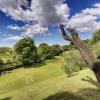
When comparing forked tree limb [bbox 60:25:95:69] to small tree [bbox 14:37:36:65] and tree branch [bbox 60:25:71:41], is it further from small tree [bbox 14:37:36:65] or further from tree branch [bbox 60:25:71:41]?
small tree [bbox 14:37:36:65]

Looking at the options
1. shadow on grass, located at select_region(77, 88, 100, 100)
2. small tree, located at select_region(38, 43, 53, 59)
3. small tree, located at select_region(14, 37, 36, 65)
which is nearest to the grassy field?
shadow on grass, located at select_region(77, 88, 100, 100)

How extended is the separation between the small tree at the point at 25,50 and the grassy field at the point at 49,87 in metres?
17.3

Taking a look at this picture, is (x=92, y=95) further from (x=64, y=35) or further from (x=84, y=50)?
(x=84, y=50)

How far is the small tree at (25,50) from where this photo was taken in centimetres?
8119

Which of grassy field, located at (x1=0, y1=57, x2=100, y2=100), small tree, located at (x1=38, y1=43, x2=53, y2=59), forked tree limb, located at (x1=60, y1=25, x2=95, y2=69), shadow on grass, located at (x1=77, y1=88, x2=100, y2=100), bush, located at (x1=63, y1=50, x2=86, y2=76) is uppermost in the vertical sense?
small tree, located at (x1=38, y1=43, x2=53, y2=59)

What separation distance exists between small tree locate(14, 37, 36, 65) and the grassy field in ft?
56.9

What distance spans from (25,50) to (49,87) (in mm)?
51651

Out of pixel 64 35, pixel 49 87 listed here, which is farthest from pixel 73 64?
pixel 64 35

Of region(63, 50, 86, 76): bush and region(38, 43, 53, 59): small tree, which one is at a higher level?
region(38, 43, 53, 59): small tree

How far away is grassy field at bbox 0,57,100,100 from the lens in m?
23.7

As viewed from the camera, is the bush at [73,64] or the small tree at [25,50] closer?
the bush at [73,64]

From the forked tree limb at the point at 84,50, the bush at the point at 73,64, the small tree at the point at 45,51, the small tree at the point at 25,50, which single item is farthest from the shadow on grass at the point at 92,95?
the small tree at the point at 45,51

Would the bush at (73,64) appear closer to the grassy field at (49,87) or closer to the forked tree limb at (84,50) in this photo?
the grassy field at (49,87)

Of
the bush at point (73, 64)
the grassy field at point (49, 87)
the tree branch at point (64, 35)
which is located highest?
the tree branch at point (64, 35)
